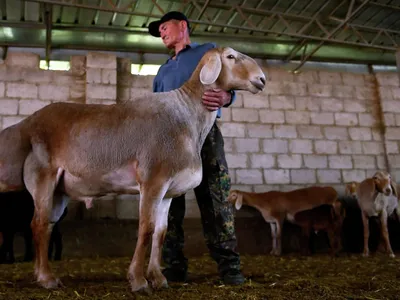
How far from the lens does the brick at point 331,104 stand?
9062mm

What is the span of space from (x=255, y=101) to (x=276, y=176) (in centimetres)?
159

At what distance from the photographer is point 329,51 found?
1012 cm

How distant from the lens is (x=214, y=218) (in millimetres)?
3287

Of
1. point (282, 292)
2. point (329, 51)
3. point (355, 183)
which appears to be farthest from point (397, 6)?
point (282, 292)

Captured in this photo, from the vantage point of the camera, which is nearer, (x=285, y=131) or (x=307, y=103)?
(x=285, y=131)

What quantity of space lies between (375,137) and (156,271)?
766cm

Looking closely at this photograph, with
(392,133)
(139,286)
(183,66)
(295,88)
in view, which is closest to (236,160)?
(295,88)

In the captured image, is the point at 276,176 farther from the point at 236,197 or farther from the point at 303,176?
the point at 236,197

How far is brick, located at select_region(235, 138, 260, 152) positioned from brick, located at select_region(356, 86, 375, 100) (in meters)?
2.75

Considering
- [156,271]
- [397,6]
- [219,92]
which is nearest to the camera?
[156,271]

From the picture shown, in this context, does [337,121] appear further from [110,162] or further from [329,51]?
[110,162]

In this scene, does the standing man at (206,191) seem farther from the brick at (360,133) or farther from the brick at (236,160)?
the brick at (360,133)

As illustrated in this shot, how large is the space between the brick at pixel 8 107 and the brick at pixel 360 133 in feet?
22.0

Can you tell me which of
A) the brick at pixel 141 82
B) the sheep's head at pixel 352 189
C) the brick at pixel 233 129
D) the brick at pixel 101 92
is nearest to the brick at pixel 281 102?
the brick at pixel 233 129
